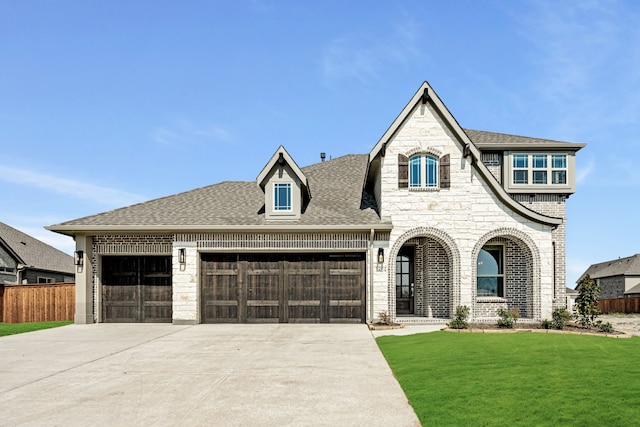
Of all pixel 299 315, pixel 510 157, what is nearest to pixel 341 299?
pixel 299 315

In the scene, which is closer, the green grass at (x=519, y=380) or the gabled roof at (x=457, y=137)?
the green grass at (x=519, y=380)

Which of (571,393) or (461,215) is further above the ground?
(461,215)

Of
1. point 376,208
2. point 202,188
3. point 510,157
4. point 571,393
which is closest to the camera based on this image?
point 571,393

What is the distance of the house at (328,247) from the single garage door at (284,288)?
0.04 meters

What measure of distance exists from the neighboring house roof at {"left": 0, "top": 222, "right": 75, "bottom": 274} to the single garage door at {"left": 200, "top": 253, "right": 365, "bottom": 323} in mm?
18724

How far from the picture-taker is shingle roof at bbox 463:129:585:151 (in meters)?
20.9

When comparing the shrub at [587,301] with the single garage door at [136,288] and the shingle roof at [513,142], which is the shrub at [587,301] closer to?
the shingle roof at [513,142]

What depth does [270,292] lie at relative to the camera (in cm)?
1808

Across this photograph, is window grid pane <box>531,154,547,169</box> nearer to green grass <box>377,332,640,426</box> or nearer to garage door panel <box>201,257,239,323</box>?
green grass <box>377,332,640,426</box>

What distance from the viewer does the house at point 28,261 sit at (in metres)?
30.0

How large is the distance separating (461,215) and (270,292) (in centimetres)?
739

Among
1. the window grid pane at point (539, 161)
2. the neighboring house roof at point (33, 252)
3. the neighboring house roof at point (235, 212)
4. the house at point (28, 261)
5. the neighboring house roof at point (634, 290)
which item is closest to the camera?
the neighboring house roof at point (235, 212)

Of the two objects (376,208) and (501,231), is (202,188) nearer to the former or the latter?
(376,208)

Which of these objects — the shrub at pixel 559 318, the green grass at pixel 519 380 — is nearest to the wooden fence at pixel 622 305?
the shrub at pixel 559 318
